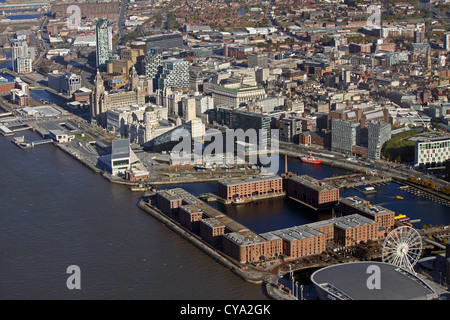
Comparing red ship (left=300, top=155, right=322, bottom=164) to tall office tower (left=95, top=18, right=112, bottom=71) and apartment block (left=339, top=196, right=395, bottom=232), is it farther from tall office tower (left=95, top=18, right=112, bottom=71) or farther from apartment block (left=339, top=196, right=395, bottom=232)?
tall office tower (left=95, top=18, right=112, bottom=71)

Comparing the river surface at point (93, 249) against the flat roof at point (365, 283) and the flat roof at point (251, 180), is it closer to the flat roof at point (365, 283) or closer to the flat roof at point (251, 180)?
the flat roof at point (365, 283)

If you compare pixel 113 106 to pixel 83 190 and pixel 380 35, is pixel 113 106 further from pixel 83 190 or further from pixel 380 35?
pixel 380 35

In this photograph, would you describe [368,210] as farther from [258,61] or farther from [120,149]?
[258,61]

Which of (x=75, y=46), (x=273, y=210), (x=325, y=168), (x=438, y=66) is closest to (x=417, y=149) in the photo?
(x=325, y=168)

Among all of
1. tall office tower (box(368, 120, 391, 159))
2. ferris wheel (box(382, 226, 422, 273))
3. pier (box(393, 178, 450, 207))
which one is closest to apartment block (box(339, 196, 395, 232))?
ferris wheel (box(382, 226, 422, 273))

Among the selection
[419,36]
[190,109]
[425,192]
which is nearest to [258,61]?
[190,109]

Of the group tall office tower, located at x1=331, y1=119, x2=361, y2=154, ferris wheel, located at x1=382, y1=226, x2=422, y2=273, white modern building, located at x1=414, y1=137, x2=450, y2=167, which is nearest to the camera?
ferris wheel, located at x1=382, y1=226, x2=422, y2=273
